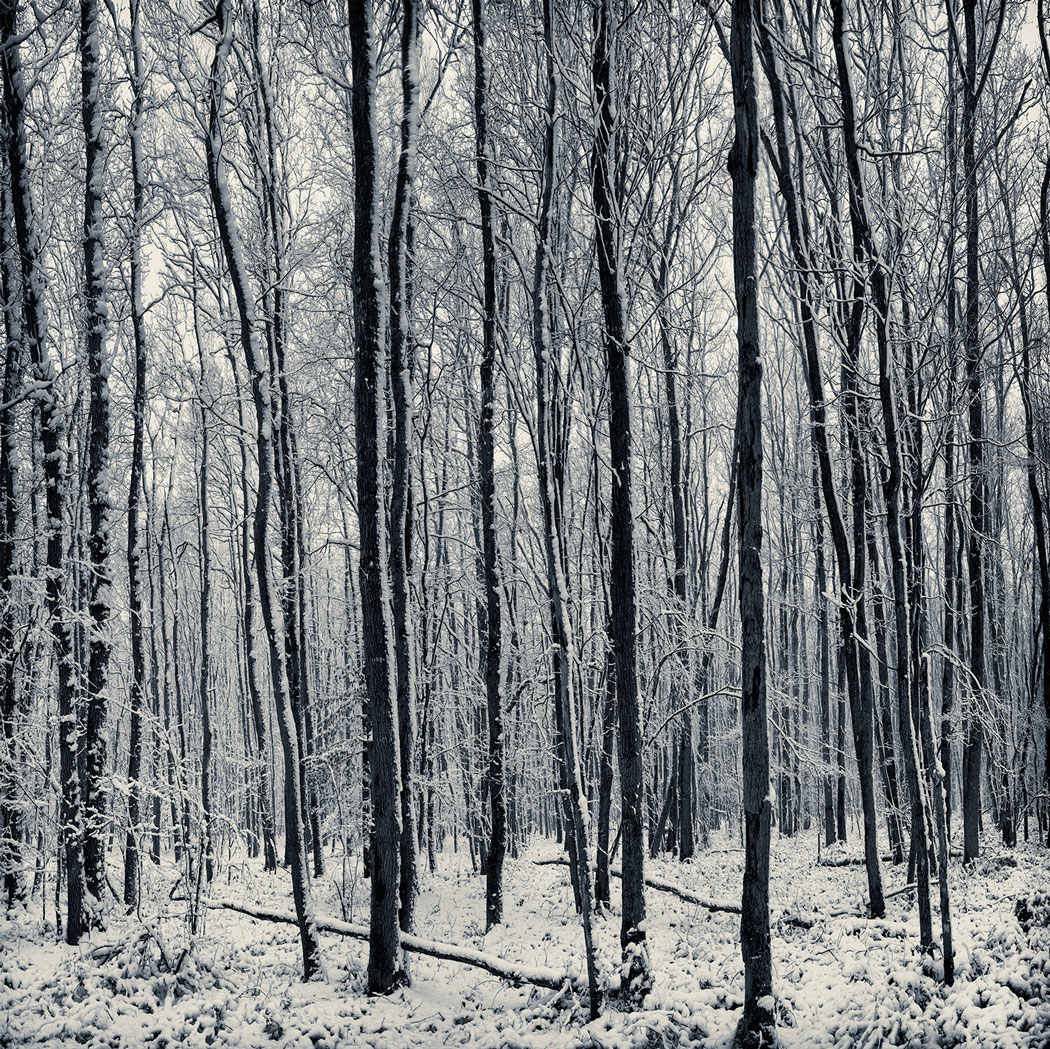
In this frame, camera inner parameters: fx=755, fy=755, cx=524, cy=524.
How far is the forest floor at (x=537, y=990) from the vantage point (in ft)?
16.8

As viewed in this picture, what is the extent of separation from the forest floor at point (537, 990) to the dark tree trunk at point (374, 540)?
0.68 m

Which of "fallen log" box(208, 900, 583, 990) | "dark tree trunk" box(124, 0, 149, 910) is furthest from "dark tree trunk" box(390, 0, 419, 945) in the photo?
"dark tree trunk" box(124, 0, 149, 910)

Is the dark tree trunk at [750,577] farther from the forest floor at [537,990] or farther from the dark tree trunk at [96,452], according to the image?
the dark tree trunk at [96,452]

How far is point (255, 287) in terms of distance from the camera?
12.7 meters

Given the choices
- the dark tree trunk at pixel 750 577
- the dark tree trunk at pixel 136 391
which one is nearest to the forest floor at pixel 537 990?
the dark tree trunk at pixel 750 577

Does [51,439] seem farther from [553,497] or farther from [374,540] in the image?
[553,497]

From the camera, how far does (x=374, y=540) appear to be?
21.8ft

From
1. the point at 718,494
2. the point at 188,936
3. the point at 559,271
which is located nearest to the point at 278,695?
the point at 188,936

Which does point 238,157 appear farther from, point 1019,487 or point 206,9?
point 1019,487

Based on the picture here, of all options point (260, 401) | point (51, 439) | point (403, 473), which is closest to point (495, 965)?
point (403, 473)

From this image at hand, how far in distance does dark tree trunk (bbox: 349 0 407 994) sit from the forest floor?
0.68 meters

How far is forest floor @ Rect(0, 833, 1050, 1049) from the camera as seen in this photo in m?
5.11

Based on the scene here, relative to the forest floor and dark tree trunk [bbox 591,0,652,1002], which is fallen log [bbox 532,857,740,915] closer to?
the forest floor

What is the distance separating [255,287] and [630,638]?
31.1ft
